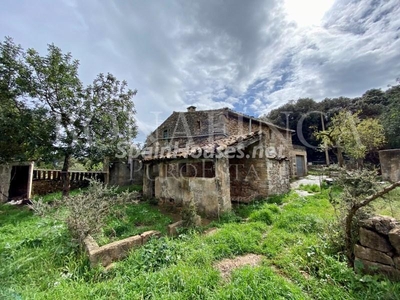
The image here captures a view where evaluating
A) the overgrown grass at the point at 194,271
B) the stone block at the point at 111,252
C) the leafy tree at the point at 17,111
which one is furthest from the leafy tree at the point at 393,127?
the leafy tree at the point at 17,111

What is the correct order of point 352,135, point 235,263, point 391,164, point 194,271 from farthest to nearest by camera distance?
point 352,135
point 391,164
point 235,263
point 194,271

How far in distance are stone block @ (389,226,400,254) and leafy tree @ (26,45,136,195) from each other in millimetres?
10262

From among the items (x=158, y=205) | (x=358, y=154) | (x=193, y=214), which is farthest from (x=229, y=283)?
(x=358, y=154)

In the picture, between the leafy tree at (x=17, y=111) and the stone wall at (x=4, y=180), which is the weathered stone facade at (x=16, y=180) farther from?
the leafy tree at (x=17, y=111)

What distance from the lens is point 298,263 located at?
131 inches

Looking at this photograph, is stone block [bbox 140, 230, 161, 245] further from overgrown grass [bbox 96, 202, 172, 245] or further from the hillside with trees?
the hillside with trees

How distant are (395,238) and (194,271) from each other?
310cm

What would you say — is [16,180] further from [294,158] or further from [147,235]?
[294,158]

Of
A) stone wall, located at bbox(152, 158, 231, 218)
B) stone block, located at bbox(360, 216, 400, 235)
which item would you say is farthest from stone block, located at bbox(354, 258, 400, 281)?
stone wall, located at bbox(152, 158, 231, 218)

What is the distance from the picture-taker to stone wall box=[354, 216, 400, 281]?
2555mm

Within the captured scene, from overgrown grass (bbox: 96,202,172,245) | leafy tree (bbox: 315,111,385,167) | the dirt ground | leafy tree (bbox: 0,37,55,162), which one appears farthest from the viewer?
leafy tree (bbox: 315,111,385,167)

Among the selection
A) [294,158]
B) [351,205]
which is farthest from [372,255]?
[294,158]

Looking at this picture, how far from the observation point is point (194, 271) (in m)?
3.10

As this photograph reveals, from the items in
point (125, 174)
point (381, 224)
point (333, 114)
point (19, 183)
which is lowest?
point (381, 224)
